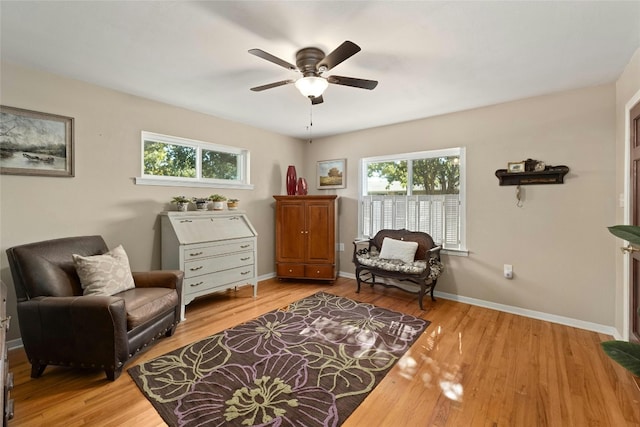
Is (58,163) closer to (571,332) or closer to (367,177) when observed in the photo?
(367,177)

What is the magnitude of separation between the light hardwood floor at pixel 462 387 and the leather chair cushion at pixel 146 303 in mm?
353

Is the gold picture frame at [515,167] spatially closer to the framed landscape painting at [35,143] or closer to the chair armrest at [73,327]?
the chair armrest at [73,327]

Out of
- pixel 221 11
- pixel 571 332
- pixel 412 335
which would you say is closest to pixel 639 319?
pixel 571 332

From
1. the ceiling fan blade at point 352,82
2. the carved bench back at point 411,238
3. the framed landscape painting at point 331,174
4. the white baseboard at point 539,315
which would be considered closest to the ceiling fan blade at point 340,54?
the ceiling fan blade at point 352,82

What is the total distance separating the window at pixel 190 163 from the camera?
11.0 ft

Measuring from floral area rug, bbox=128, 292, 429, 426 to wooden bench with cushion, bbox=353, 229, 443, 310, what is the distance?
538 millimetres

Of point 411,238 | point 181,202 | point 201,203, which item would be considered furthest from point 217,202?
point 411,238

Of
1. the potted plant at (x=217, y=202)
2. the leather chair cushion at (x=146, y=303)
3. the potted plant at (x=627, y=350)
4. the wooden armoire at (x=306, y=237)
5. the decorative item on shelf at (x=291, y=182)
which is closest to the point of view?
the potted plant at (x=627, y=350)

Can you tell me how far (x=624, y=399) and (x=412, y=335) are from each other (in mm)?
1389

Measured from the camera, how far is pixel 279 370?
209cm

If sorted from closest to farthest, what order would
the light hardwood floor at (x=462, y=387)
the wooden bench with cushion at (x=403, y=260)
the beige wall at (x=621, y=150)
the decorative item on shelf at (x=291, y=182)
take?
the light hardwood floor at (x=462, y=387), the beige wall at (x=621, y=150), the wooden bench with cushion at (x=403, y=260), the decorative item on shelf at (x=291, y=182)

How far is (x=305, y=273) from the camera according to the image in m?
4.39

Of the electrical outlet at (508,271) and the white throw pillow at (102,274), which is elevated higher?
the white throw pillow at (102,274)

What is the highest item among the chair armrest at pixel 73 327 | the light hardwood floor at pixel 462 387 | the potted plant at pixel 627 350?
the potted plant at pixel 627 350
